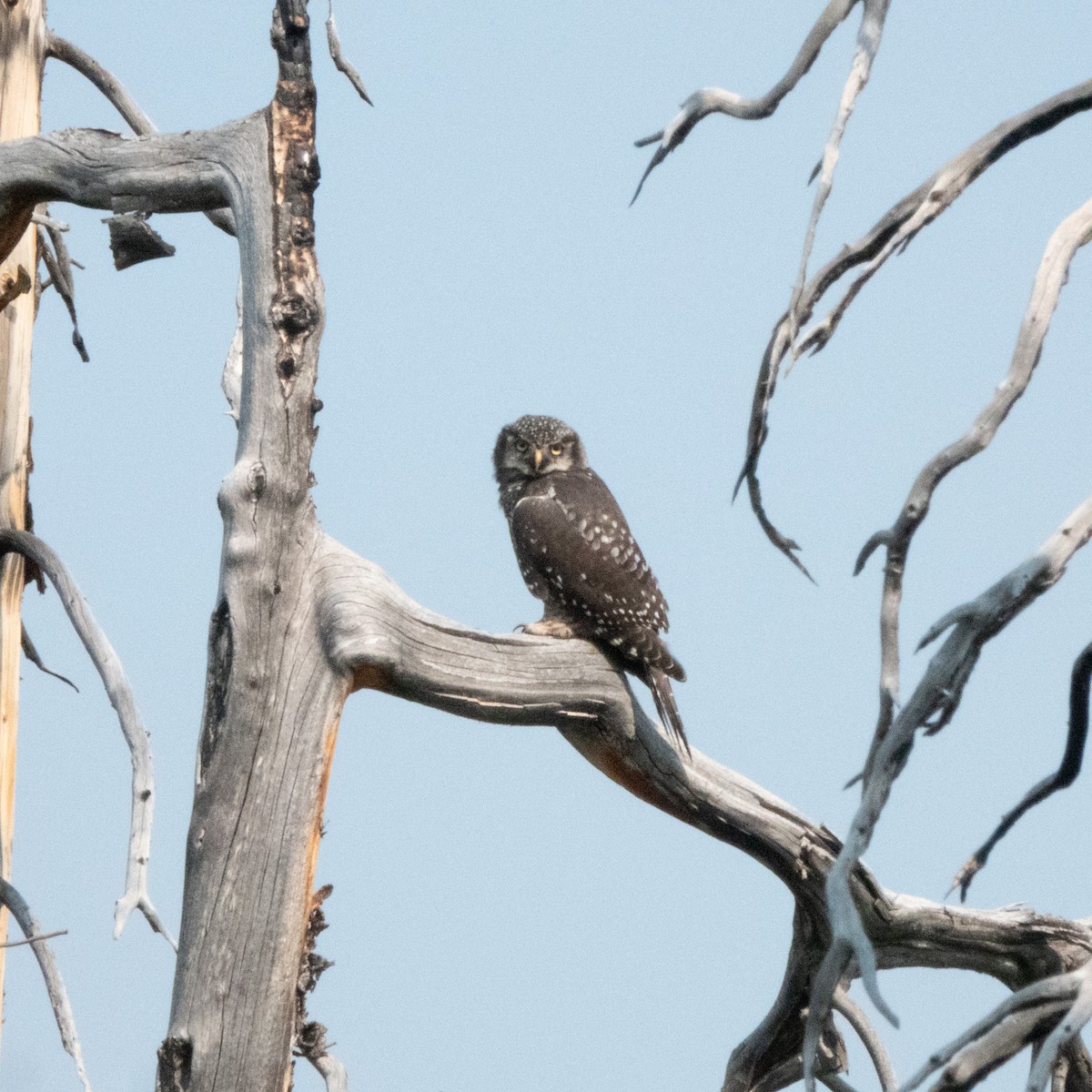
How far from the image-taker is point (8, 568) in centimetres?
605

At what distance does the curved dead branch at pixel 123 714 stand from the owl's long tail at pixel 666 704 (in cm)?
185

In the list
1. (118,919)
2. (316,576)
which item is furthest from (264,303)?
(118,919)

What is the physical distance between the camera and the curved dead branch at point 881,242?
3.14 m

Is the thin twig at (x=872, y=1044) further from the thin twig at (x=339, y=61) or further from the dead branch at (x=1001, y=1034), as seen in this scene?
the thin twig at (x=339, y=61)

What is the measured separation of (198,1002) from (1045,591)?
274 cm

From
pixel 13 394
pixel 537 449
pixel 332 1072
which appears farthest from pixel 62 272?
pixel 332 1072

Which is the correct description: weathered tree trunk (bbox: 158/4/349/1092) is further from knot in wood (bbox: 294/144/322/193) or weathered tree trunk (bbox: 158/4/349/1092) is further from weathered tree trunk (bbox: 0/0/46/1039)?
weathered tree trunk (bbox: 0/0/46/1039)

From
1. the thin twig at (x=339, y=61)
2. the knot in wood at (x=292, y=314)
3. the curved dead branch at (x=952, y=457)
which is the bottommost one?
the curved dead branch at (x=952, y=457)

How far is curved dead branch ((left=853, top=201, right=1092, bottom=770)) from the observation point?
3.00 metres

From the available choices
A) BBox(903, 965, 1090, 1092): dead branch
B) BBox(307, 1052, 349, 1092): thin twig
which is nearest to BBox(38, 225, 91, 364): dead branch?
BBox(307, 1052, 349, 1092): thin twig

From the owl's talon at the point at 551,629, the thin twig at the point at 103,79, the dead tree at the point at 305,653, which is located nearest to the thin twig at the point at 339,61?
the dead tree at the point at 305,653

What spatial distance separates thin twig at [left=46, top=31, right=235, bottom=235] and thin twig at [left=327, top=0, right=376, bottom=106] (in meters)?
1.14

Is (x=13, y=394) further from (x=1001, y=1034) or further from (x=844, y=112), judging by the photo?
(x=1001, y=1034)

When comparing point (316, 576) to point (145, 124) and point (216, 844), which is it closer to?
point (216, 844)
